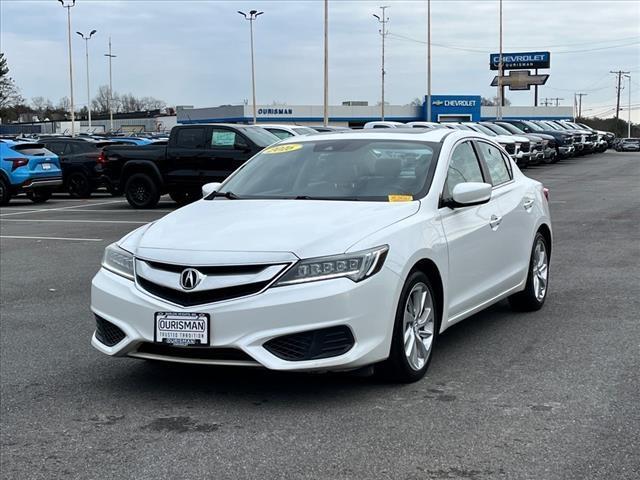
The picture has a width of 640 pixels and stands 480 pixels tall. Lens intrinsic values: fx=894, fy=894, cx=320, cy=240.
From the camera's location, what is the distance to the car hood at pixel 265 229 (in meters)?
5.05

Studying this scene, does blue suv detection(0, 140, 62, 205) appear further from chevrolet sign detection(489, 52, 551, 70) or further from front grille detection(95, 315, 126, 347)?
chevrolet sign detection(489, 52, 551, 70)

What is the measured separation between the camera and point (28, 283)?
10078 millimetres

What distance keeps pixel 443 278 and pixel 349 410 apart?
1.24m

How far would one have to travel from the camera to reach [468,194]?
240 inches

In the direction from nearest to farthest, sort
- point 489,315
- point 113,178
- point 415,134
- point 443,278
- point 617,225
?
1. point 443,278
2. point 415,134
3. point 489,315
4. point 617,225
5. point 113,178

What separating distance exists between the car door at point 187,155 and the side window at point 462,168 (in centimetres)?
1241

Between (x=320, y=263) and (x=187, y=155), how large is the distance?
1468cm

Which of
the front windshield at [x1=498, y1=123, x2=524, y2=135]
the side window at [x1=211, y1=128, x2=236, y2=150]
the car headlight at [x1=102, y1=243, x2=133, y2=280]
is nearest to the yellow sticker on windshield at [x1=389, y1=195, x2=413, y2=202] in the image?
the car headlight at [x1=102, y1=243, x2=133, y2=280]

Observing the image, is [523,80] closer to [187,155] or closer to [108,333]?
[187,155]

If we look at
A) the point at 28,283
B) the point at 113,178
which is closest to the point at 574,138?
the point at 113,178

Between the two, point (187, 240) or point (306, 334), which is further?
point (187, 240)

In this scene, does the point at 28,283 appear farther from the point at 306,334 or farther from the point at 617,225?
the point at 617,225

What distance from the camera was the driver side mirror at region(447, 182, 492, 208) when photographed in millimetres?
6066

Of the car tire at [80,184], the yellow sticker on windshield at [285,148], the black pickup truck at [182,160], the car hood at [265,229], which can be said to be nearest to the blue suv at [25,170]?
the car tire at [80,184]
